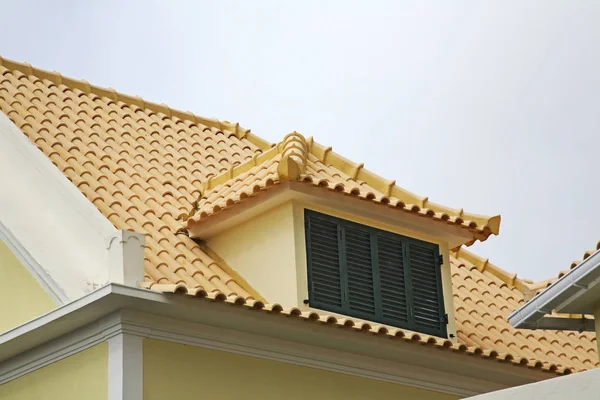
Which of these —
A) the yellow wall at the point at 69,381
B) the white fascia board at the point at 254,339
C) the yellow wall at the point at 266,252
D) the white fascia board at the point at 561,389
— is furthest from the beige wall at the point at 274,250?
the white fascia board at the point at 561,389

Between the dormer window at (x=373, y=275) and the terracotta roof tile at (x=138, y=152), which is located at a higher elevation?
the terracotta roof tile at (x=138, y=152)

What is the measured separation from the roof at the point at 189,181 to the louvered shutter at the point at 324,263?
494mm

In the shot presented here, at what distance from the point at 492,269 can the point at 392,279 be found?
182 inches

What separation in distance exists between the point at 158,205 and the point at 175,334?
2.40 metres

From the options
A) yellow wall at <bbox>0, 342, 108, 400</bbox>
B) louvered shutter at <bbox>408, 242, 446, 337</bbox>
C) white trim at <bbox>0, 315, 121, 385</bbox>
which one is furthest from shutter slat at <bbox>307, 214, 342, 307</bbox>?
yellow wall at <bbox>0, 342, 108, 400</bbox>

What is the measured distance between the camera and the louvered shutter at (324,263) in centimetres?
1341

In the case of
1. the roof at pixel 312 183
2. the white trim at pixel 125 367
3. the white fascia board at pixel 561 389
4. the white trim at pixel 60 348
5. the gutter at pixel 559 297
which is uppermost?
the roof at pixel 312 183

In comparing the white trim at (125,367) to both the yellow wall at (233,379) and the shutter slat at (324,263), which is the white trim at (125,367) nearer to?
the yellow wall at (233,379)

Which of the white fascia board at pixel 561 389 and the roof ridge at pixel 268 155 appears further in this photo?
the roof ridge at pixel 268 155

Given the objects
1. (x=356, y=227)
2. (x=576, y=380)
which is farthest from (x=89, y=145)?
(x=576, y=380)

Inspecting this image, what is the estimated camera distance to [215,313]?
12164mm

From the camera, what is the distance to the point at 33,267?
42.4 feet

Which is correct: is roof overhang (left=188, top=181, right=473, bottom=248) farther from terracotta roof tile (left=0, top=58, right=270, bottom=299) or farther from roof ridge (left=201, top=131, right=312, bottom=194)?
roof ridge (left=201, top=131, right=312, bottom=194)

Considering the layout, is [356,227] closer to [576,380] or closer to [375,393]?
[375,393]
